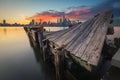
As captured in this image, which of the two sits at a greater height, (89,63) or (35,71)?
(89,63)

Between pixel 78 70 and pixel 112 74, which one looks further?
pixel 78 70

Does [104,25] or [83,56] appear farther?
[104,25]

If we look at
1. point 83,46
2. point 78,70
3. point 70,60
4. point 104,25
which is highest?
point 104,25

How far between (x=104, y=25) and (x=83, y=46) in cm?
172

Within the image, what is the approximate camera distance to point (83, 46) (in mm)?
6410

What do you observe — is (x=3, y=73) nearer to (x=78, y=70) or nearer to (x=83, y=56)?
(x=78, y=70)

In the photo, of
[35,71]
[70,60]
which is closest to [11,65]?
[35,71]

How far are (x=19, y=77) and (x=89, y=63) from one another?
5578mm

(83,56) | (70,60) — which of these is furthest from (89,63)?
(70,60)

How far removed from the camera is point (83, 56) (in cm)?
571

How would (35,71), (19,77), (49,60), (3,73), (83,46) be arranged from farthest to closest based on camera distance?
(49,60), (35,71), (3,73), (19,77), (83,46)

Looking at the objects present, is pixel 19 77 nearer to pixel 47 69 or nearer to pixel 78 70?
pixel 47 69

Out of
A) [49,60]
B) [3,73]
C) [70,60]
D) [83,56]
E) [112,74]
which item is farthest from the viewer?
[49,60]

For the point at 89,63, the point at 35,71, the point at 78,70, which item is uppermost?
the point at 89,63
